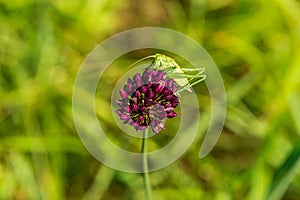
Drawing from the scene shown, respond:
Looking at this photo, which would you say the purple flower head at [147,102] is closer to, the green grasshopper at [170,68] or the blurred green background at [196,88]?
the green grasshopper at [170,68]

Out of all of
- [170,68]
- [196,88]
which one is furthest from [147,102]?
[196,88]

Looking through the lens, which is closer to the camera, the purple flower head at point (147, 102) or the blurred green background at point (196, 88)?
the purple flower head at point (147, 102)

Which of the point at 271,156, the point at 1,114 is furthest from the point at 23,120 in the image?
the point at 271,156

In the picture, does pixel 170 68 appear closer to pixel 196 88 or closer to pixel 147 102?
pixel 147 102

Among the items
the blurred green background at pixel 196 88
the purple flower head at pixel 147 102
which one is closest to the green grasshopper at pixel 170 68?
the purple flower head at pixel 147 102

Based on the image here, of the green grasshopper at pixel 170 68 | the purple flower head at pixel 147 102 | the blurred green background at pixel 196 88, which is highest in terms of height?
the green grasshopper at pixel 170 68

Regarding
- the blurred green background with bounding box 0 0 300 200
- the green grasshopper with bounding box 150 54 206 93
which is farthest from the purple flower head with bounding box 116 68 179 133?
the blurred green background with bounding box 0 0 300 200

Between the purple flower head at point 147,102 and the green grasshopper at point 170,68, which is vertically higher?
the green grasshopper at point 170,68

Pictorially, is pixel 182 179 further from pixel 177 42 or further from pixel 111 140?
pixel 177 42
